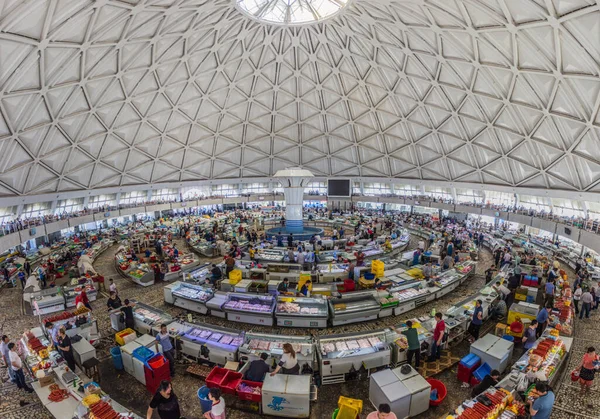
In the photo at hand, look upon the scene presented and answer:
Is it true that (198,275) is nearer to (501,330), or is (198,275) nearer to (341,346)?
(341,346)

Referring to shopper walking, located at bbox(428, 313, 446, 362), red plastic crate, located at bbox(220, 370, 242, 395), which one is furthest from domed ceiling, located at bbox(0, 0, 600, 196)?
red plastic crate, located at bbox(220, 370, 242, 395)

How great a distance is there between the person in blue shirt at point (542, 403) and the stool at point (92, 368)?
12.3 metres

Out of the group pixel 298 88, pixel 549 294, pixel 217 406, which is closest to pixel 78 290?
pixel 217 406

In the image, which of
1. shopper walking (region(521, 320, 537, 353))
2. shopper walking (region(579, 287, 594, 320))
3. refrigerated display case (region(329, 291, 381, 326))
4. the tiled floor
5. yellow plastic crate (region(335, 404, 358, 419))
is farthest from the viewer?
refrigerated display case (region(329, 291, 381, 326))

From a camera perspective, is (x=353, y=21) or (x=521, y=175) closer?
(x=353, y=21)

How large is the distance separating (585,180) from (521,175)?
701 centimetres

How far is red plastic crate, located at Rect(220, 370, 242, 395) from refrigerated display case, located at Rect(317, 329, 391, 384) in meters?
2.60

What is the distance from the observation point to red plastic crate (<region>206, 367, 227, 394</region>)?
893 centimetres

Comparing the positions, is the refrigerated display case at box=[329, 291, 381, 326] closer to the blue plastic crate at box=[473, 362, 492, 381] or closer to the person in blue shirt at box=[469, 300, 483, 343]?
the person in blue shirt at box=[469, 300, 483, 343]

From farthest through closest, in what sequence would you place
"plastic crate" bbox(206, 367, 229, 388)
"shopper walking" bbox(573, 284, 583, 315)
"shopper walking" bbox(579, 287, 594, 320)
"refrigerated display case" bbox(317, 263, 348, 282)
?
"refrigerated display case" bbox(317, 263, 348, 282), "shopper walking" bbox(573, 284, 583, 315), "shopper walking" bbox(579, 287, 594, 320), "plastic crate" bbox(206, 367, 229, 388)

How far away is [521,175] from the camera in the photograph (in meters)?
34.9

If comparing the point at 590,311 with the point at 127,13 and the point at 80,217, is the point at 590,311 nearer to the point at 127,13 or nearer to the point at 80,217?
the point at 127,13

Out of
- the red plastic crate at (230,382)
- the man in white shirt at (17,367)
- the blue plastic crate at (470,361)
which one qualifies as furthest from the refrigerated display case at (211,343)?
the blue plastic crate at (470,361)

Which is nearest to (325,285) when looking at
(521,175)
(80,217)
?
(521,175)
